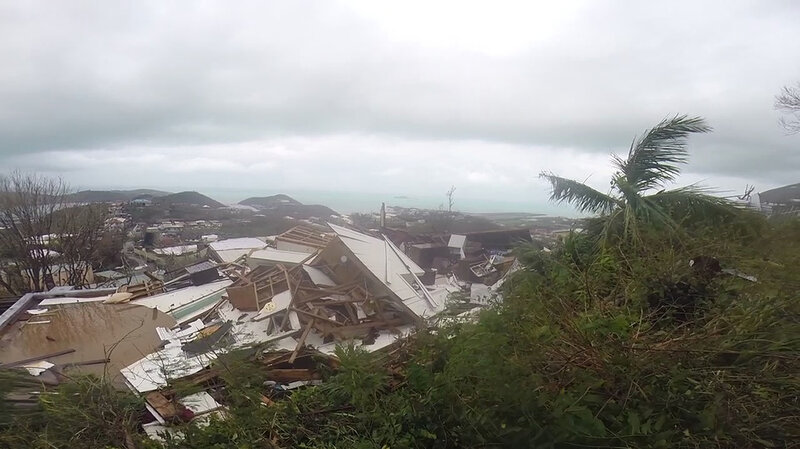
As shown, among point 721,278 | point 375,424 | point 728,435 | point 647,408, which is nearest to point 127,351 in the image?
point 375,424

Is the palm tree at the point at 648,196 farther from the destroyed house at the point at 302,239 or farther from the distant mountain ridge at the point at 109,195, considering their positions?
the distant mountain ridge at the point at 109,195

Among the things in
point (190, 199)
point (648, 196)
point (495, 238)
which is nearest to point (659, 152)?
point (648, 196)

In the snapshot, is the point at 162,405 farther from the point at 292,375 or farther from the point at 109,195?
the point at 109,195

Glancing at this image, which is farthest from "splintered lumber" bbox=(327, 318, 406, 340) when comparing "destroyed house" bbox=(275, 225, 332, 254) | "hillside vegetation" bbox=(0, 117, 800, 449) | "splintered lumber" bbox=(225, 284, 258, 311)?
"destroyed house" bbox=(275, 225, 332, 254)

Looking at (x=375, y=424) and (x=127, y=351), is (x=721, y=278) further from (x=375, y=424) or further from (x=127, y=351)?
(x=127, y=351)

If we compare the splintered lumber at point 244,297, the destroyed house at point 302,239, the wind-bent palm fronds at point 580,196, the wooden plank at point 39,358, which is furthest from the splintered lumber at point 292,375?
the wind-bent palm fronds at point 580,196
